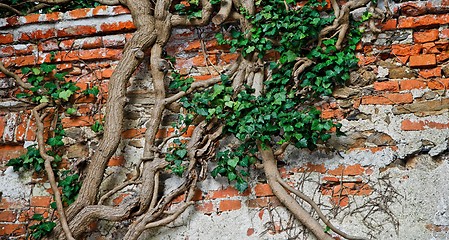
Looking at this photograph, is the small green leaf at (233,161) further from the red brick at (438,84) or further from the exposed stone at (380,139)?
the red brick at (438,84)

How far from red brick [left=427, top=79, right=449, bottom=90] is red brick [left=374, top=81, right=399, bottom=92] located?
7.3 inches

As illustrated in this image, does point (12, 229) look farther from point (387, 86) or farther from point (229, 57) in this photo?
point (387, 86)

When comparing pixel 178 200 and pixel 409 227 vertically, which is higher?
pixel 178 200

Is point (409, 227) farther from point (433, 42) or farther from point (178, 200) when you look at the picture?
→ point (178, 200)

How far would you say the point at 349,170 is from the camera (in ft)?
8.92

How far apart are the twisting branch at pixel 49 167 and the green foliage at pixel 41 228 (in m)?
0.09

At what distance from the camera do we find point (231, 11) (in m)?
2.92

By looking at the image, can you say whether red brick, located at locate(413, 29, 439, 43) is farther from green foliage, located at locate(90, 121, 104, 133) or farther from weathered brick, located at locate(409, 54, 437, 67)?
green foliage, located at locate(90, 121, 104, 133)

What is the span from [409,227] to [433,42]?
1.08 metres

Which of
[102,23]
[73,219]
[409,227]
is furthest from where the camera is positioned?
[102,23]

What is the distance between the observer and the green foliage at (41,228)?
9.13ft

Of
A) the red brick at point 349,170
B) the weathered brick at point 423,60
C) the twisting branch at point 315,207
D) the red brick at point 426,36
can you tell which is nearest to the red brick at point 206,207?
the twisting branch at point 315,207

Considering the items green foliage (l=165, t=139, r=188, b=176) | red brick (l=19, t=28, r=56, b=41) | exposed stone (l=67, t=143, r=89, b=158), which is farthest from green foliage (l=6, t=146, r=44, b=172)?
green foliage (l=165, t=139, r=188, b=176)

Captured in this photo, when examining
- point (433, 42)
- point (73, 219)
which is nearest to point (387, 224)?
point (433, 42)
